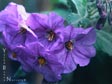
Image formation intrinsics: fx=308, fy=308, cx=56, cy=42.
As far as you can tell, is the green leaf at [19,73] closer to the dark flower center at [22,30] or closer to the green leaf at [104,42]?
the dark flower center at [22,30]

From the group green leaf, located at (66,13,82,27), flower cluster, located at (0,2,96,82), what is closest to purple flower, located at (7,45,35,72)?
flower cluster, located at (0,2,96,82)

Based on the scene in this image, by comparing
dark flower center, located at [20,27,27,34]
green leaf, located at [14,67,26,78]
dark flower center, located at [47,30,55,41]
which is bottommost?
green leaf, located at [14,67,26,78]

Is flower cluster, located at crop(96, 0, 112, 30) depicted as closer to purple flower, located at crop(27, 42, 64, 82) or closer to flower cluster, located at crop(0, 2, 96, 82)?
flower cluster, located at crop(0, 2, 96, 82)

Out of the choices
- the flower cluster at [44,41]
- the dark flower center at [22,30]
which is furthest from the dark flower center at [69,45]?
the dark flower center at [22,30]

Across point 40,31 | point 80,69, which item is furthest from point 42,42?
point 80,69

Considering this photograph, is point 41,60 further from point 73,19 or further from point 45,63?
point 73,19

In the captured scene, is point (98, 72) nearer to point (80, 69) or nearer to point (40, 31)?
point (80, 69)
